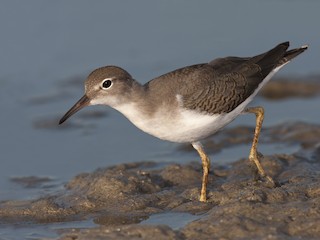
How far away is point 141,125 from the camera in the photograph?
9711mm

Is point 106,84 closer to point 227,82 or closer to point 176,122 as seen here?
point 176,122

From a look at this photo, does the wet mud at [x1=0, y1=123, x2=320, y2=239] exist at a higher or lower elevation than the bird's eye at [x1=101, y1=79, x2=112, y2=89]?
lower

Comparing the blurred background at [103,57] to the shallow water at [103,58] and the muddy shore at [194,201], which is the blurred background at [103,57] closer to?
the shallow water at [103,58]

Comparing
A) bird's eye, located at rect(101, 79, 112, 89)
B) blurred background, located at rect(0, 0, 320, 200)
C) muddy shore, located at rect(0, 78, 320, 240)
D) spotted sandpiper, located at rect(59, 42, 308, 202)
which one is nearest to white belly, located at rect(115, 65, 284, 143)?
spotted sandpiper, located at rect(59, 42, 308, 202)

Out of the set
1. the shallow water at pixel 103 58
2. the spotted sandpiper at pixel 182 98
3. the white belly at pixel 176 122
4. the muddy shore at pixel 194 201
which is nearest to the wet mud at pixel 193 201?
the muddy shore at pixel 194 201

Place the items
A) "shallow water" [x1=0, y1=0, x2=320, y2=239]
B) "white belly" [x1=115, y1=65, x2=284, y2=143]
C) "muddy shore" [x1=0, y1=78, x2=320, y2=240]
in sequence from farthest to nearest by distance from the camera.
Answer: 1. "shallow water" [x1=0, y1=0, x2=320, y2=239]
2. "white belly" [x1=115, y1=65, x2=284, y2=143]
3. "muddy shore" [x1=0, y1=78, x2=320, y2=240]

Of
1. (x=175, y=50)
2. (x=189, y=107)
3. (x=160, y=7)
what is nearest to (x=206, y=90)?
(x=189, y=107)

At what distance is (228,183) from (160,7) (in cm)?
712

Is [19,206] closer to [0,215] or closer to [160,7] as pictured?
[0,215]

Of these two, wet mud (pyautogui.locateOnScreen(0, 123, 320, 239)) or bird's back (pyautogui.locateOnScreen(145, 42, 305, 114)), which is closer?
wet mud (pyautogui.locateOnScreen(0, 123, 320, 239))

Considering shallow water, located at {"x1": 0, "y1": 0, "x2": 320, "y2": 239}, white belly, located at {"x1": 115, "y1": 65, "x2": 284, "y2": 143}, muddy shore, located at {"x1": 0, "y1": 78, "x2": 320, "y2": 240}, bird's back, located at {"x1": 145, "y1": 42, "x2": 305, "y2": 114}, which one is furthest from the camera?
shallow water, located at {"x1": 0, "y1": 0, "x2": 320, "y2": 239}

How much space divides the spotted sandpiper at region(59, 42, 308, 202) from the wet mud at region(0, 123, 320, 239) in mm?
450

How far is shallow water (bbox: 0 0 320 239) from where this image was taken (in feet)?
41.3

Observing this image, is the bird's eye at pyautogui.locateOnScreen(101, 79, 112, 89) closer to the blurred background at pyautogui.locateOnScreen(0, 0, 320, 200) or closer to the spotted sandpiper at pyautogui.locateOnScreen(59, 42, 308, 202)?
the spotted sandpiper at pyautogui.locateOnScreen(59, 42, 308, 202)
